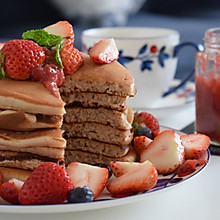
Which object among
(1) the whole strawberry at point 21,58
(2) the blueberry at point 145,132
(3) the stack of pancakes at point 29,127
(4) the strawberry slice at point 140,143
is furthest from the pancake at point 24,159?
(2) the blueberry at point 145,132

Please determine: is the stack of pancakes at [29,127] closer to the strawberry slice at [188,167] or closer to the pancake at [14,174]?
the pancake at [14,174]

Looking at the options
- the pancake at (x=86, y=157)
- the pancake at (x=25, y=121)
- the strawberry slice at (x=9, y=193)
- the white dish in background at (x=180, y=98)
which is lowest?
the white dish in background at (x=180, y=98)

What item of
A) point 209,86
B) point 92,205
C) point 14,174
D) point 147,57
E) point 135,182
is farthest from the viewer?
point 147,57

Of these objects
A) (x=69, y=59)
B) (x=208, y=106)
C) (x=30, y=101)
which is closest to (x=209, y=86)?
(x=208, y=106)

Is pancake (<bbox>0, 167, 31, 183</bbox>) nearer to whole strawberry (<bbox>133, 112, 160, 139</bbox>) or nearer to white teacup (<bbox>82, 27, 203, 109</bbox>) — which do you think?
whole strawberry (<bbox>133, 112, 160, 139</bbox>)

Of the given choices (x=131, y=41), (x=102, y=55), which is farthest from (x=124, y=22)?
(x=102, y=55)

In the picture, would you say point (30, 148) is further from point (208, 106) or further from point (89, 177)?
point (208, 106)

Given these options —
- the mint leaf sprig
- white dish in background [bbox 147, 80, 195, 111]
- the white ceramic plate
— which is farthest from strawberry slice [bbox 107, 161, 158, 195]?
white dish in background [bbox 147, 80, 195, 111]

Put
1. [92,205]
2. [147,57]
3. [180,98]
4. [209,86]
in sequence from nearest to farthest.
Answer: [92,205]
[209,86]
[147,57]
[180,98]
